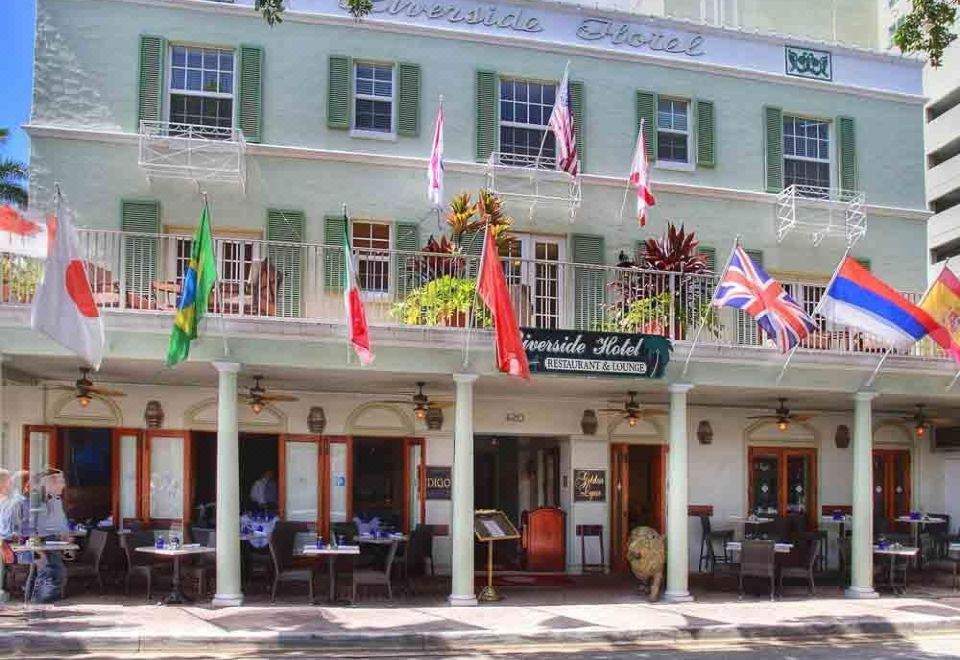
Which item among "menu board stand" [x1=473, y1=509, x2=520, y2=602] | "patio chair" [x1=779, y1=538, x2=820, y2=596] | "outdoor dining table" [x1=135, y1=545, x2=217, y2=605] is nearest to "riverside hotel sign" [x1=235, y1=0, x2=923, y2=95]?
"menu board stand" [x1=473, y1=509, x2=520, y2=602]

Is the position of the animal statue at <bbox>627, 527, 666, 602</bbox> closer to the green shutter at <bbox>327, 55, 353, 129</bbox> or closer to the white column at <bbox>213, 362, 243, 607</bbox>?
the white column at <bbox>213, 362, 243, 607</bbox>

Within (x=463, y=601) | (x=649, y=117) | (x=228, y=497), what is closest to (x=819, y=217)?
(x=649, y=117)

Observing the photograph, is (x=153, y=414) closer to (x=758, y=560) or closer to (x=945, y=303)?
(x=758, y=560)

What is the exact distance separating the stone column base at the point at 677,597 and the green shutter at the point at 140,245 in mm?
8916

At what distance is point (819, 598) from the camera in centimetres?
1806

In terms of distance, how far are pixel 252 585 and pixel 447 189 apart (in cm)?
761

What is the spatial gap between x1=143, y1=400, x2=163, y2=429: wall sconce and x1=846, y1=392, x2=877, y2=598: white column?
11426 mm

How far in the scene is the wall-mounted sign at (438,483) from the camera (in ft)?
65.9

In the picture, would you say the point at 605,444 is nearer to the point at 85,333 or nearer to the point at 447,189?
the point at 447,189

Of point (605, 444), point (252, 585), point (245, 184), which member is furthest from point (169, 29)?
point (605, 444)

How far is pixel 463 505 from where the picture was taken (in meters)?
16.2

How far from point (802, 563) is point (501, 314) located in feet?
27.2

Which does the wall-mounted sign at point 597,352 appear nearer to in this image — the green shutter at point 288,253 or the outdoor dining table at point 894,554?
the green shutter at point 288,253

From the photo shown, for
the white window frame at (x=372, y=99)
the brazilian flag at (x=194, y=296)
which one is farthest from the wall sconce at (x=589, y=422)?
the brazilian flag at (x=194, y=296)
